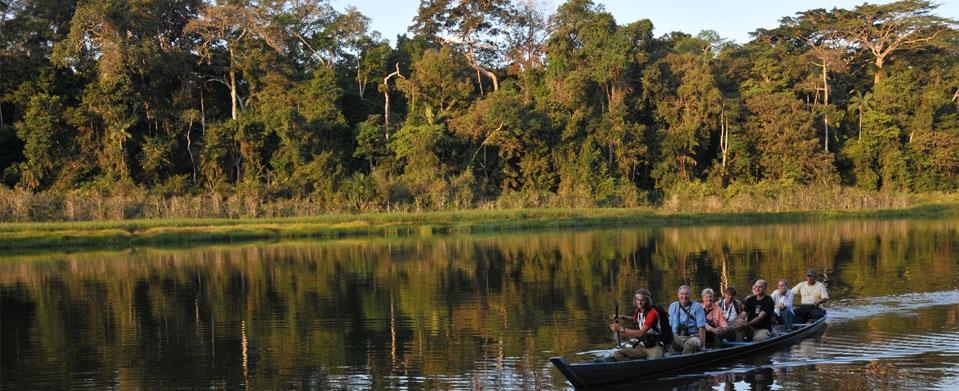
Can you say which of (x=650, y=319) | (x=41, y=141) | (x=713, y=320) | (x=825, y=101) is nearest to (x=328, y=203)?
(x=41, y=141)

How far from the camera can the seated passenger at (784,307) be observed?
49.0 feet

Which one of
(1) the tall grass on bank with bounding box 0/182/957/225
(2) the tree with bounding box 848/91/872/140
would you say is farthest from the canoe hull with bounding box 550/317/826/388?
(2) the tree with bounding box 848/91/872/140

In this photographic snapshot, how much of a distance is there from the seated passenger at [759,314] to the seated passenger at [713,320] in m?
0.63

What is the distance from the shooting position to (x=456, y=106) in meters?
55.4

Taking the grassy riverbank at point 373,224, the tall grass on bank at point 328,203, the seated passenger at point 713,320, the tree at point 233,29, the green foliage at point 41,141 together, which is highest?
the tree at point 233,29

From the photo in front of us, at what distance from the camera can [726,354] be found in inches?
506

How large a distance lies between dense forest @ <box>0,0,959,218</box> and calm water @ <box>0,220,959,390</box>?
16.3 metres

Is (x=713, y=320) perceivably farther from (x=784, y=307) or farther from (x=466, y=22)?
(x=466, y=22)

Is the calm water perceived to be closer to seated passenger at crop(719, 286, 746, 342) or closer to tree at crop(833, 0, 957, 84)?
seated passenger at crop(719, 286, 746, 342)

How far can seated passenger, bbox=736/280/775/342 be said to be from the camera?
1384 centimetres

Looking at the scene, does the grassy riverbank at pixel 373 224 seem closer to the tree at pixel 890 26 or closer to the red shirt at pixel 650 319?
the tree at pixel 890 26

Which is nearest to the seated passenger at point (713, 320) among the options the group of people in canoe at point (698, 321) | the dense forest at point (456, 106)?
the group of people in canoe at point (698, 321)

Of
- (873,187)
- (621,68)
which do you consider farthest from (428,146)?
(873,187)

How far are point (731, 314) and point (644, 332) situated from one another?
257cm
